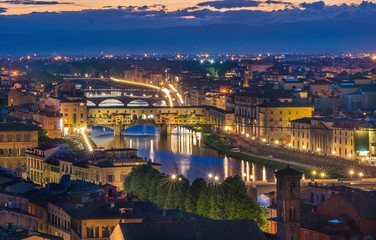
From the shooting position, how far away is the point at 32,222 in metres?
9.67

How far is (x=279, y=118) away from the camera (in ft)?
84.9

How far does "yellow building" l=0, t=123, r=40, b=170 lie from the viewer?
1631cm

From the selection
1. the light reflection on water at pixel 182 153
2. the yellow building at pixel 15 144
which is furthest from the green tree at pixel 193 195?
the yellow building at pixel 15 144

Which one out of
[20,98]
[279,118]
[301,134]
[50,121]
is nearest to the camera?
[301,134]

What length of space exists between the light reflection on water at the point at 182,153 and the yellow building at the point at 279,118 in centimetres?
171

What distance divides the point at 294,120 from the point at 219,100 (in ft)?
37.0

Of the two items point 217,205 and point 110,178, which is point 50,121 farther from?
point 217,205

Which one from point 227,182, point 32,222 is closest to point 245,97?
point 227,182

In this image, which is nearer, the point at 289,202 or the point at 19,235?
the point at 19,235

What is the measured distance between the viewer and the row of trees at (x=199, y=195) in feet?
35.4

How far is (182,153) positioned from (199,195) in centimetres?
1120

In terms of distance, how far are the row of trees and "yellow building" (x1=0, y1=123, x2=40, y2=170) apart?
354 cm

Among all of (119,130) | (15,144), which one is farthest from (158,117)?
(15,144)

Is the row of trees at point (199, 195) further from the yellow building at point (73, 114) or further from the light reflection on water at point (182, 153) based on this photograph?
the yellow building at point (73, 114)
